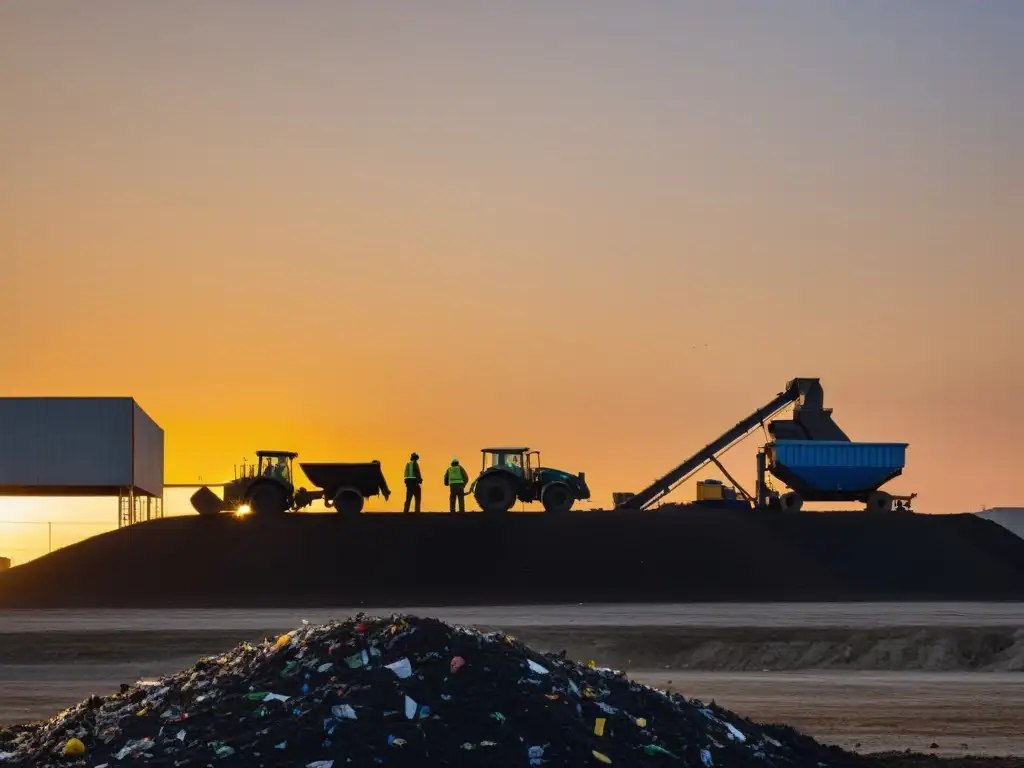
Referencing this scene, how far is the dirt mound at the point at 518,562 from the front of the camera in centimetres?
4188

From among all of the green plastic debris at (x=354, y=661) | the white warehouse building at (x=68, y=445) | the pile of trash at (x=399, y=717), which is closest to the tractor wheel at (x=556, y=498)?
the white warehouse building at (x=68, y=445)

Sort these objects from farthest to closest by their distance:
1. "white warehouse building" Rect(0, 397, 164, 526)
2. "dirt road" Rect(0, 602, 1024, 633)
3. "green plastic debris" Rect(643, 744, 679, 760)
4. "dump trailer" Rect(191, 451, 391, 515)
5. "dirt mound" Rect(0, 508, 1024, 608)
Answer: "white warehouse building" Rect(0, 397, 164, 526)
"dump trailer" Rect(191, 451, 391, 515)
"dirt mound" Rect(0, 508, 1024, 608)
"dirt road" Rect(0, 602, 1024, 633)
"green plastic debris" Rect(643, 744, 679, 760)

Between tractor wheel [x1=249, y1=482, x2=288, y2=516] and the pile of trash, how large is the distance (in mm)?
30578

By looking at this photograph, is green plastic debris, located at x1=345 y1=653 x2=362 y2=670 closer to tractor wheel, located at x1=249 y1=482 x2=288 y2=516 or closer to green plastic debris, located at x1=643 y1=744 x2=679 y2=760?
green plastic debris, located at x1=643 y1=744 x2=679 y2=760

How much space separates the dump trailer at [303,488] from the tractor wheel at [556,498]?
199 inches

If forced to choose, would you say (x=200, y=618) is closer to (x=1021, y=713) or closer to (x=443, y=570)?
(x=443, y=570)

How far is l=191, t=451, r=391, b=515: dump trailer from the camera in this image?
153ft

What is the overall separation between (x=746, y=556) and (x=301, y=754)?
108 ft

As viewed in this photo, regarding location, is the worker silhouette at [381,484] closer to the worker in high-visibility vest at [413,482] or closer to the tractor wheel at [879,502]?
the worker in high-visibility vest at [413,482]

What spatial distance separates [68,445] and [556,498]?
64.3 ft

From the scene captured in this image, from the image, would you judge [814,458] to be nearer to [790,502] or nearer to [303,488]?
[790,502]

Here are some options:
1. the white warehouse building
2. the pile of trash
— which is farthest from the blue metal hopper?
the pile of trash

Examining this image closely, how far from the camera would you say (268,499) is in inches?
1839

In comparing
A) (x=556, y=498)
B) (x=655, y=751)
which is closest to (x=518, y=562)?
(x=556, y=498)
